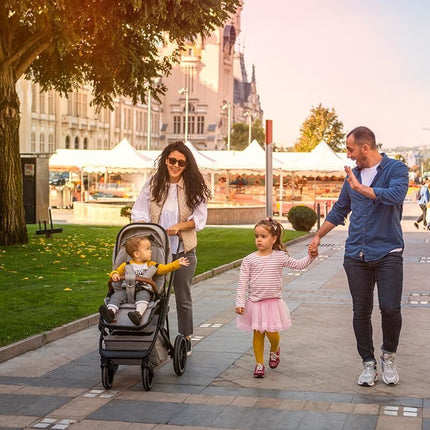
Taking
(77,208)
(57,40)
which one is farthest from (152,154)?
(57,40)

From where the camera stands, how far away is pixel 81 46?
2214cm

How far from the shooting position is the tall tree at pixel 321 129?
84500 millimetres

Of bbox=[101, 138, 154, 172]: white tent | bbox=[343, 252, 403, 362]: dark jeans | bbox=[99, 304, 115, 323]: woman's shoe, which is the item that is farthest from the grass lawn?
bbox=[101, 138, 154, 172]: white tent

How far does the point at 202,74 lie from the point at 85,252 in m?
125

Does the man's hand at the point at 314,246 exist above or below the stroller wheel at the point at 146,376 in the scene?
above

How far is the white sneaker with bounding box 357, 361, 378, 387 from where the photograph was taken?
7328mm

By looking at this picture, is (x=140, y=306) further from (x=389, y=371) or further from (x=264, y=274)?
(x=389, y=371)

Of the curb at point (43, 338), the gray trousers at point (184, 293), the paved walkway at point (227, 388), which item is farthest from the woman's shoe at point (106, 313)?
the curb at point (43, 338)

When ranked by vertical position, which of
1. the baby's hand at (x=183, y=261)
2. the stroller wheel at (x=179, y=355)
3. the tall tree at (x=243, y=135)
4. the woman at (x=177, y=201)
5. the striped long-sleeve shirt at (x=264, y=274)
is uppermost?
the tall tree at (x=243, y=135)

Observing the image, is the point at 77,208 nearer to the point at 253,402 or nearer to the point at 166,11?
the point at 166,11

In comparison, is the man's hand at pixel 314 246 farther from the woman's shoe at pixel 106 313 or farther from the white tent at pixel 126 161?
the white tent at pixel 126 161

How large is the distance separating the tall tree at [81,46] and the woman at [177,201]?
948cm

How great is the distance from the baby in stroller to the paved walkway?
62 centimetres

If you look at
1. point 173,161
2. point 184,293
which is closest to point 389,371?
point 184,293
